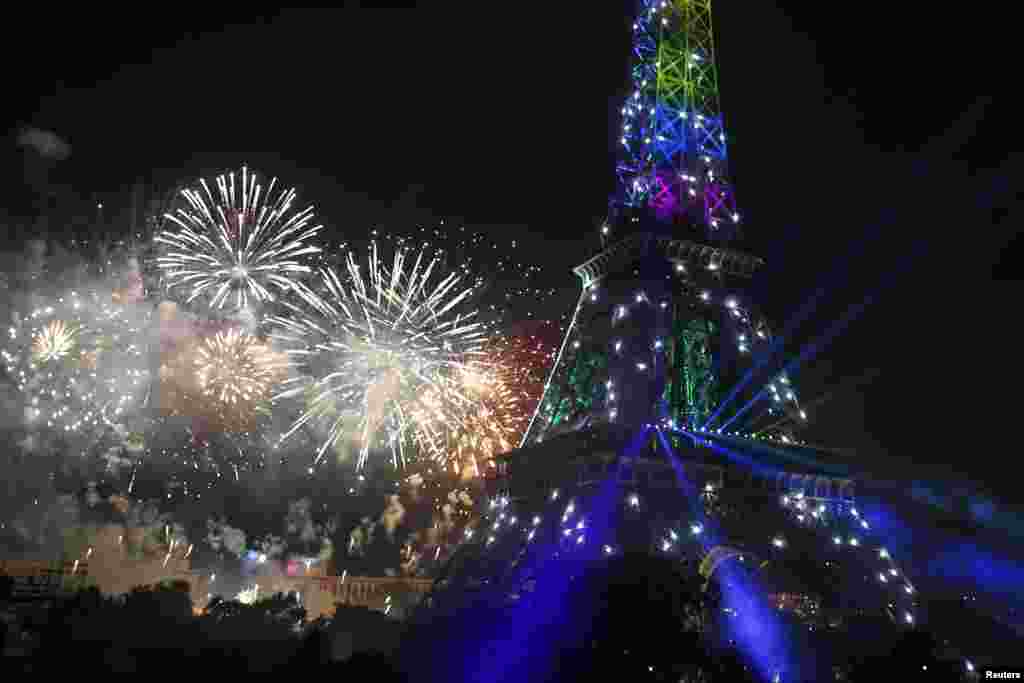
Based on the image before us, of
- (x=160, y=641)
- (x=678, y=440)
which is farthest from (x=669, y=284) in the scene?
(x=160, y=641)

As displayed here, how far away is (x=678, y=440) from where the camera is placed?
20969 mm

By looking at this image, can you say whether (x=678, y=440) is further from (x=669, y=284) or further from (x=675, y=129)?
(x=675, y=129)

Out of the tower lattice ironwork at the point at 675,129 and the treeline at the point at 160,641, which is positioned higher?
the tower lattice ironwork at the point at 675,129

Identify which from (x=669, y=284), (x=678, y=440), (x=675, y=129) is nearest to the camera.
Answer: (x=678, y=440)

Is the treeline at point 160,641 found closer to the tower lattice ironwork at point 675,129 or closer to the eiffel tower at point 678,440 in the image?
the eiffel tower at point 678,440

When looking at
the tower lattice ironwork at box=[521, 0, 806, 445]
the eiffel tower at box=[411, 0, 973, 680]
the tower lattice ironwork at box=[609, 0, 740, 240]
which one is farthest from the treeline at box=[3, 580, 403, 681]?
the tower lattice ironwork at box=[609, 0, 740, 240]

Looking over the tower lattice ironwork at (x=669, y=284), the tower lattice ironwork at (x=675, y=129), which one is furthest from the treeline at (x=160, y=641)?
the tower lattice ironwork at (x=675, y=129)

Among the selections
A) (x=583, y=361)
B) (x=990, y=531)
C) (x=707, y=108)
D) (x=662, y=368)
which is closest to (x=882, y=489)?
(x=990, y=531)

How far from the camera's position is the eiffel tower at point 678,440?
19.1m

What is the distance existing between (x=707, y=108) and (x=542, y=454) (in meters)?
14.9

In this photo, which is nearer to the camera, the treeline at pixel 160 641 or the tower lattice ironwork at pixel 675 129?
the treeline at pixel 160 641

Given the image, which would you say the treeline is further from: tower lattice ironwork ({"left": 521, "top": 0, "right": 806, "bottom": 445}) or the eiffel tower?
tower lattice ironwork ({"left": 521, "top": 0, "right": 806, "bottom": 445})

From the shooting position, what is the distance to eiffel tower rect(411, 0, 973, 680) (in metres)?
19.1

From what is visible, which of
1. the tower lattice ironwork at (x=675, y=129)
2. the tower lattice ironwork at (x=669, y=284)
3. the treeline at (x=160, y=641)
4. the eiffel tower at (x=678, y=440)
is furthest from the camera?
the tower lattice ironwork at (x=675, y=129)
